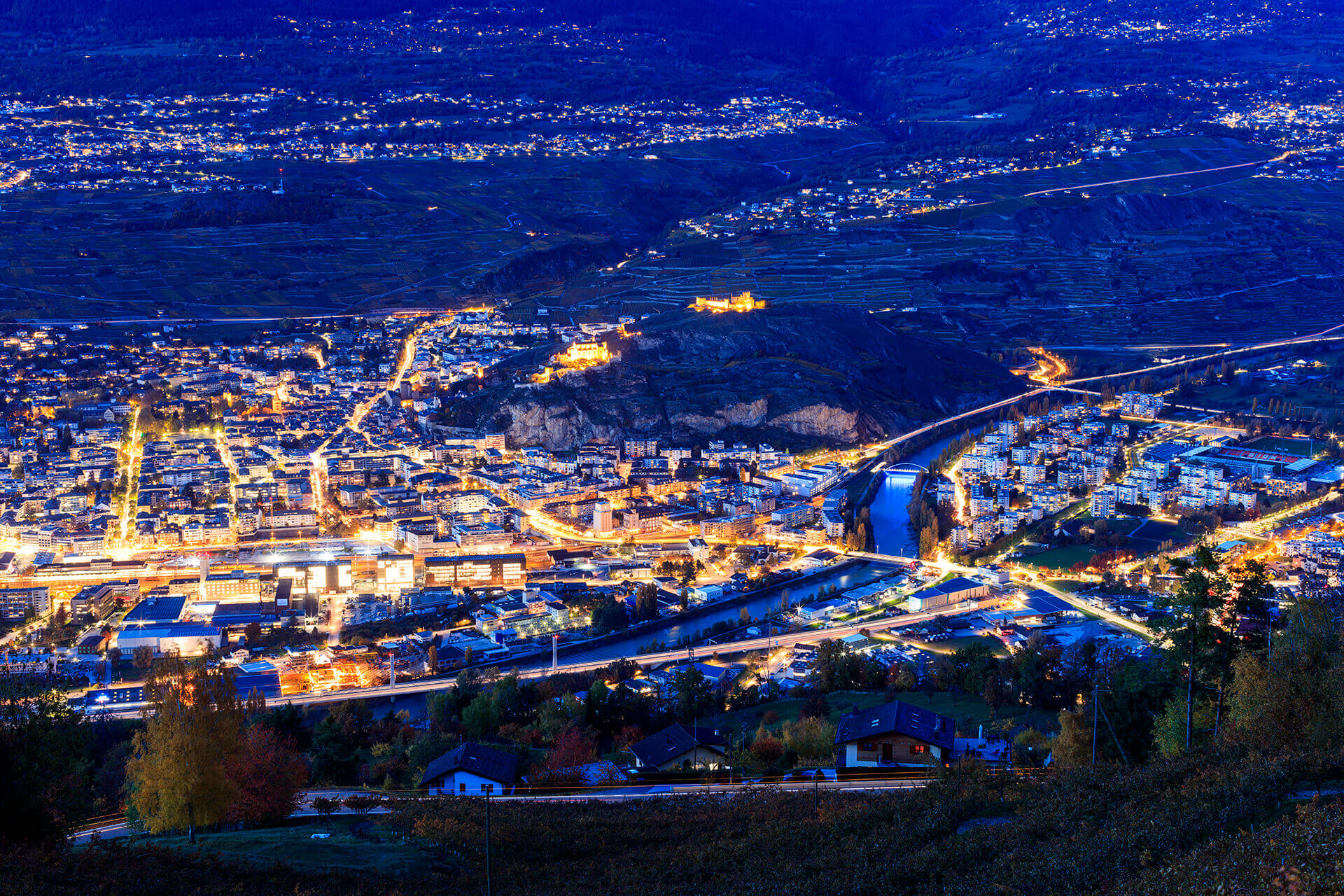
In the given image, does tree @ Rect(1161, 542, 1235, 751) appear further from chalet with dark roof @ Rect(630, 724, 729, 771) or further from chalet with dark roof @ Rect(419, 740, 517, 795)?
chalet with dark roof @ Rect(419, 740, 517, 795)

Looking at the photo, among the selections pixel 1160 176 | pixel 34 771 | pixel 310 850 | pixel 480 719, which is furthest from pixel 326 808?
pixel 1160 176

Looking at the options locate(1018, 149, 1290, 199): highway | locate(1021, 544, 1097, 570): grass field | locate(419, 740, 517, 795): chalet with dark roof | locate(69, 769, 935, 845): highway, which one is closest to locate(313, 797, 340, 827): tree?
locate(69, 769, 935, 845): highway

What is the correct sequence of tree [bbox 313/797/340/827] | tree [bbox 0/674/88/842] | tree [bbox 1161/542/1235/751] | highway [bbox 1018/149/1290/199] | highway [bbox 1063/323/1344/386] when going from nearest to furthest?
tree [bbox 0/674/88/842]
tree [bbox 313/797/340/827]
tree [bbox 1161/542/1235/751]
highway [bbox 1063/323/1344/386]
highway [bbox 1018/149/1290/199]

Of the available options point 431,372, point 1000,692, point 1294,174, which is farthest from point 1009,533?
point 1294,174

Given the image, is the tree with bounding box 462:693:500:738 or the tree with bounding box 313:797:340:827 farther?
the tree with bounding box 462:693:500:738

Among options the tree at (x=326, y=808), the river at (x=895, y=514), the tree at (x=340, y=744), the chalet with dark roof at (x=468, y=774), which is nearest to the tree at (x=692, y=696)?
the tree at (x=340, y=744)

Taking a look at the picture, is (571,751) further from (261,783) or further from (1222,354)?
(1222,354)

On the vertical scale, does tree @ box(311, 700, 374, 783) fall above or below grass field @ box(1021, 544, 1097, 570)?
below
